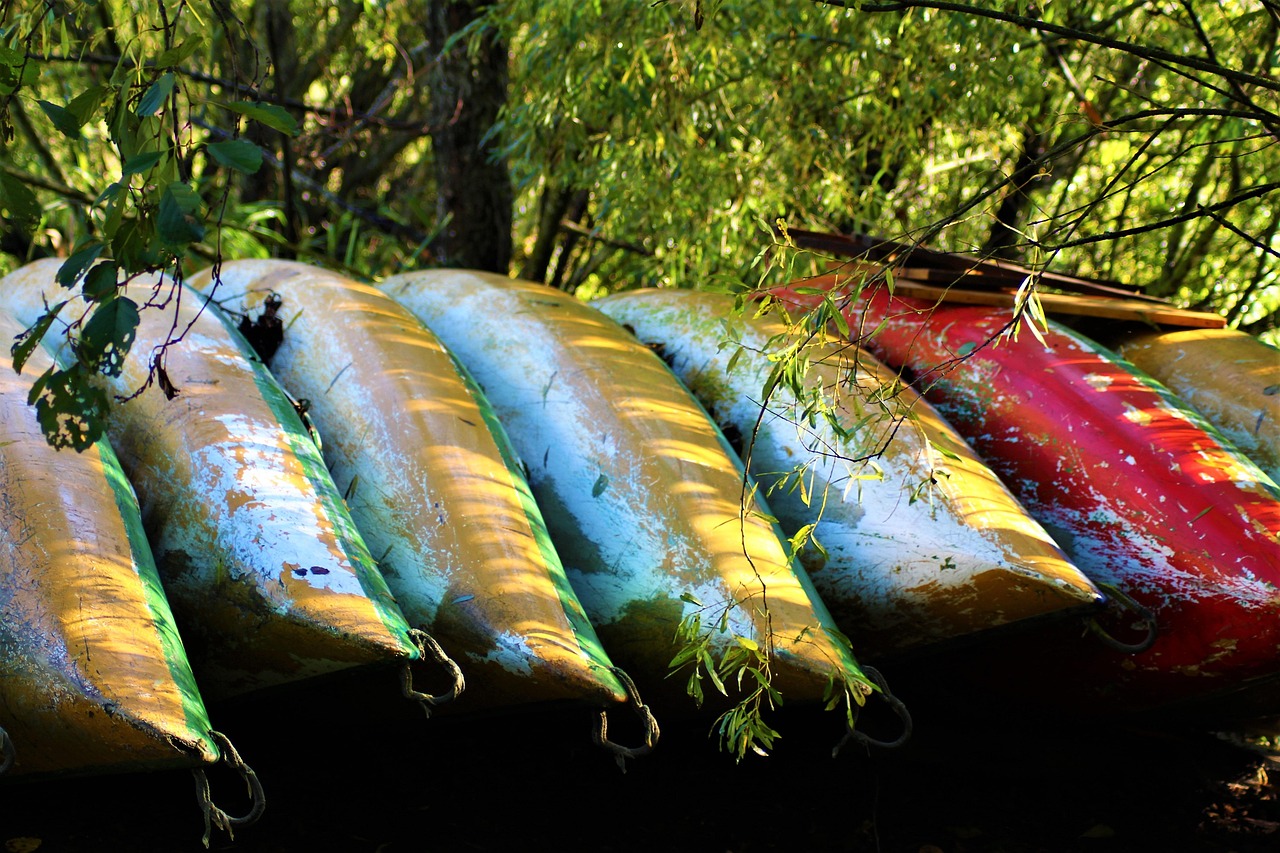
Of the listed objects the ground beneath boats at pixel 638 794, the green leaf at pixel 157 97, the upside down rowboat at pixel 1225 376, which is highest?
the green leaf at pixel 157 97

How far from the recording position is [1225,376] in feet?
8.40

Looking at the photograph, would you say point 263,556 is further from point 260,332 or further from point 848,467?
point 848,467

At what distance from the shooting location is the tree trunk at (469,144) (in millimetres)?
3977

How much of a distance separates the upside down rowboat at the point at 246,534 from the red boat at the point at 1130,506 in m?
0.90

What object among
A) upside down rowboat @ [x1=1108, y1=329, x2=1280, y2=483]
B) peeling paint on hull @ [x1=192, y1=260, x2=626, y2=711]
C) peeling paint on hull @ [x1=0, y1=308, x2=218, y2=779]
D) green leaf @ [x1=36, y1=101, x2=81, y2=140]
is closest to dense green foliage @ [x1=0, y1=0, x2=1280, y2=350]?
upside down rowboat @ [x1=1108, y1=329, x2=1280, y2=483]

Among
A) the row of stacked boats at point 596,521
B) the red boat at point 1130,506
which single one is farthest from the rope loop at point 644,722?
Result: the red boat at point 1130,506

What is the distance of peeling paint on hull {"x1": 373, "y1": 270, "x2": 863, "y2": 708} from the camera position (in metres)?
1.78

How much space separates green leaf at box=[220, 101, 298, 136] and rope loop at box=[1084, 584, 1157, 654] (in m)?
1.49

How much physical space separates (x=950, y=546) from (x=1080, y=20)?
2.45m

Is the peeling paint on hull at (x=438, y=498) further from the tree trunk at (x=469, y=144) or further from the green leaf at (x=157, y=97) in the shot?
the tree trunk at (x=469, y=144)

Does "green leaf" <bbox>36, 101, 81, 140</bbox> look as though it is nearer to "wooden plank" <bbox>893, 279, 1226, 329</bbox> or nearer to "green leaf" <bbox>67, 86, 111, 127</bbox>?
"green leaf" <bbox>67, 86, 111, 127</bbox>

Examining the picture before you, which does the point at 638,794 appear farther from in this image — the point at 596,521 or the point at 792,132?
the point at 792,132

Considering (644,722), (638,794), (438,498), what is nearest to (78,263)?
(438,498)

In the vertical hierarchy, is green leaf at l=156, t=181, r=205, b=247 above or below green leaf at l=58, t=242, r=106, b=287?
above
